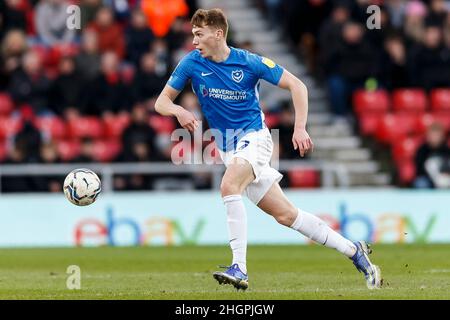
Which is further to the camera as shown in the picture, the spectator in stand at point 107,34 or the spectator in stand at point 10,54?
the spectator in stand at point 107,34

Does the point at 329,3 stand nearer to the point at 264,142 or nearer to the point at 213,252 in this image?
the point at 213,252

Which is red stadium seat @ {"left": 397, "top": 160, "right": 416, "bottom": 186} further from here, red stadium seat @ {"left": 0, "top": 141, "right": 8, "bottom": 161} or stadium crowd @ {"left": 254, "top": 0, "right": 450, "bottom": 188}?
red stadium seat @ {"left": 0, "top": 141, "right": 8, "bottom": 161}

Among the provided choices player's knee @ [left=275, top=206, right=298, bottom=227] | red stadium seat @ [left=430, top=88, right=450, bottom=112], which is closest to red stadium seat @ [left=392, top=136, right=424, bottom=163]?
red stadium seat @ [left=430, top=88, right=450, bottom=112]

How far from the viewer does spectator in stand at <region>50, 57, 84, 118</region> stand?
21281mm

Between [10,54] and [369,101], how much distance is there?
247 inches

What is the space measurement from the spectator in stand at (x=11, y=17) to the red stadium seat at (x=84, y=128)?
2.42 m

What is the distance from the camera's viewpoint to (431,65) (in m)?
22.8

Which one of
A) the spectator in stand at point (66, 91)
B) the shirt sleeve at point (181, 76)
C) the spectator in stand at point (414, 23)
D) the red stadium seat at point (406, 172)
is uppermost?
the spectator in stand at point (414, 23)

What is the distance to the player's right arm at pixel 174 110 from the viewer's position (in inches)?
420

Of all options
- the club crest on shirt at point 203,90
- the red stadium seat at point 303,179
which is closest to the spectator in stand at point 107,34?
the red stadium seat at point 303,179

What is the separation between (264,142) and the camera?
11.2 meters

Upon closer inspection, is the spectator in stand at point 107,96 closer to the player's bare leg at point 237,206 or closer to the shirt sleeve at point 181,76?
the shirt sleeve at point 181,76

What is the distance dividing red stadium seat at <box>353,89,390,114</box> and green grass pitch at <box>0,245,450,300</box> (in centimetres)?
465

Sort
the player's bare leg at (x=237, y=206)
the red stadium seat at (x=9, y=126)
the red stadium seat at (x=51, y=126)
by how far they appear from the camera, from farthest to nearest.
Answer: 1. the red stadium seat at (x=51, y=126)
2. the red stadium seat at (x=9, y=126)
3. the player's bare leg at (x=237, y=206)
